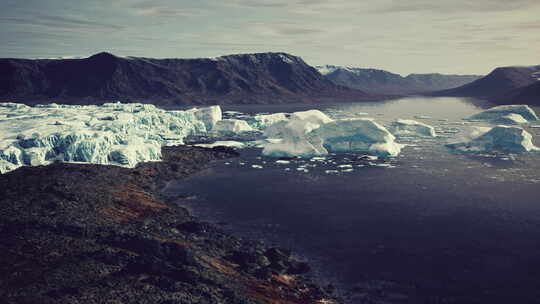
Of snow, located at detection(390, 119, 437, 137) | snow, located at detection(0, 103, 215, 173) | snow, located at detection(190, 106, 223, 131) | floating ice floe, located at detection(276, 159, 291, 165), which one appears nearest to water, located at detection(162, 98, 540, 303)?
floating ice floe, located at detection(276, 159, 291, 165)

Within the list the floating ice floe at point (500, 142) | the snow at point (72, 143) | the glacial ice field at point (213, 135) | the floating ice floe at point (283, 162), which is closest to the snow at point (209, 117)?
the glacial ice field at point (213, 135)

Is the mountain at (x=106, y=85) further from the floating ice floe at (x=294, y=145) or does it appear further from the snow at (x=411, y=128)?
the floating ice floe at (x=294, y=145)

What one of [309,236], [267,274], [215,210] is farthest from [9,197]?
[309,236]


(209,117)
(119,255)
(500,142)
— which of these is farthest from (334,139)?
(119,255)

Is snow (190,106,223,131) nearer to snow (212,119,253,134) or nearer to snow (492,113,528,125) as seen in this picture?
snow (212,119,253,134)

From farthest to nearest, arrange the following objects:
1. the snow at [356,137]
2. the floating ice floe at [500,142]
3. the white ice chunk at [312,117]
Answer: the white ice chunk at [312,117] < the floating ice floe at [500,142] < the snow at [356,137]

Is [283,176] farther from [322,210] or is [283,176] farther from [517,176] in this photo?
[517,176]
